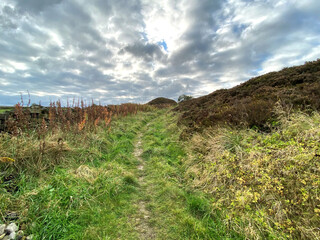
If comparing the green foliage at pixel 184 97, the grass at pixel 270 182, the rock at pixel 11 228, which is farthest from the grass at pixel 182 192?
the green foliage at pixel 184 97

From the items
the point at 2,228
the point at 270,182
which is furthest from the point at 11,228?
the point at 270,182

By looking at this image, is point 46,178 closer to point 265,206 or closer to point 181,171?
point 181,171

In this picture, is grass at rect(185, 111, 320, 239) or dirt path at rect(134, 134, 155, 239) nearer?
grass at rect(185, 111, 320, 239)

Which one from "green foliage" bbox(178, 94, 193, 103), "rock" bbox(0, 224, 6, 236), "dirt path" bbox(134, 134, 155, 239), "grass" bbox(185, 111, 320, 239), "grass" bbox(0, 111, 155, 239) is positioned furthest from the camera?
"green foliage" bbox(178, 94, 193, 103)

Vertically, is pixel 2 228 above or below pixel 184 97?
below

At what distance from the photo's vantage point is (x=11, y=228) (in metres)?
1.98

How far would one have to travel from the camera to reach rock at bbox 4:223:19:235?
1958 mm

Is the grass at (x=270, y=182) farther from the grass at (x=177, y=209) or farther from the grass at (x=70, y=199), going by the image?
the grass at (x=70, y=199)

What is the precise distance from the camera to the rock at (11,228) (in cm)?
196

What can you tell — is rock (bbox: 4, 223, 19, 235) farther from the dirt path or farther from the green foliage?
the green foliage

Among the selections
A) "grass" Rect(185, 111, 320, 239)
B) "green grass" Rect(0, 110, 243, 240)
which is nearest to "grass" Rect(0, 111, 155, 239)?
"green grass" Rect(0, 110, 243, 240)

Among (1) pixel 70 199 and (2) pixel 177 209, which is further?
(2) pixel 177 209

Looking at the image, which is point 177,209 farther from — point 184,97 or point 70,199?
point 184,97

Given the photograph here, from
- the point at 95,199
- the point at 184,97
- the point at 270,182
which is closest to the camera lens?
the point at 270,182
